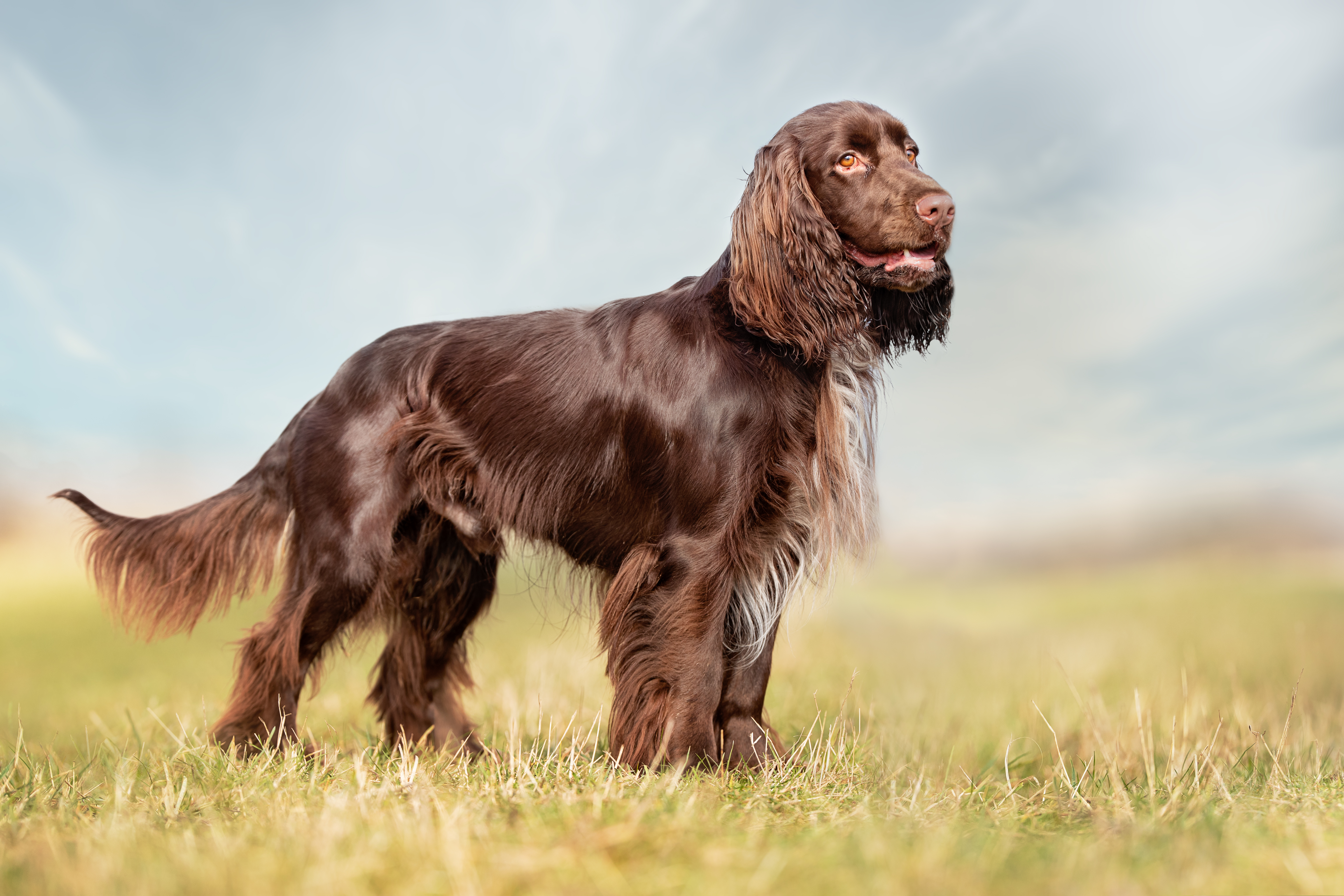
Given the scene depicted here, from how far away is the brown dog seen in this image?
294 cm

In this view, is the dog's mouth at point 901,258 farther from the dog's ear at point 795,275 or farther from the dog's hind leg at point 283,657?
the dog's hind leg at point 283,657

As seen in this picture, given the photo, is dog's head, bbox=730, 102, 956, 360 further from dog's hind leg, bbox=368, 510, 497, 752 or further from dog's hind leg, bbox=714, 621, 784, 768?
dog's hind leg, bbox=368, 510, 497, 752

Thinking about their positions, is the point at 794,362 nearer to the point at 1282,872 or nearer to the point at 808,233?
the point at 808,233

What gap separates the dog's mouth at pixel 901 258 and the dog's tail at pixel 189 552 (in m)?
2.19

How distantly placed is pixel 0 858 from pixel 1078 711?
434cm

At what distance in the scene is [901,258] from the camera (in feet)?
9.73

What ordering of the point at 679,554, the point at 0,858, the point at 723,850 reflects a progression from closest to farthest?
the point at 723,850 → the point at 0,858 → the point at 679,554

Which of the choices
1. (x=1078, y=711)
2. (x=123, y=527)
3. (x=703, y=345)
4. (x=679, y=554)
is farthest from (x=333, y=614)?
(x=1078, y=711)

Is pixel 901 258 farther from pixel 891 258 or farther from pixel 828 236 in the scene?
pixel 828 236

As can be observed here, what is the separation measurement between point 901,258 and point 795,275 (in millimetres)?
324

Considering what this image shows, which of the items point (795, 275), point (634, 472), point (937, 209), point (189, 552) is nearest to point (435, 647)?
point (189, 552)

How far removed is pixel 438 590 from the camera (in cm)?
380

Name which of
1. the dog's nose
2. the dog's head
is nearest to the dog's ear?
the dog's head

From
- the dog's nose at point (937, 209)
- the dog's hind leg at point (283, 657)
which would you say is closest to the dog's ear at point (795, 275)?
the dog's nose at point (937, 209)
